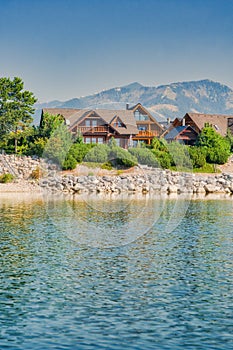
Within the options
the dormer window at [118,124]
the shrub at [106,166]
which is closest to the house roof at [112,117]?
the dormer window at [118,124]

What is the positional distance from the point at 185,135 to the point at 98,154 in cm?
2013

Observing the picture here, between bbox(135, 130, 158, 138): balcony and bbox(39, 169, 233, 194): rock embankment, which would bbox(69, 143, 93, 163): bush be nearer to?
bbox(39, 169, 233, 194): rock embankment

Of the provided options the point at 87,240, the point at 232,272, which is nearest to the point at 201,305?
the point at 232,272

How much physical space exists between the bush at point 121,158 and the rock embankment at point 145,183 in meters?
1.85

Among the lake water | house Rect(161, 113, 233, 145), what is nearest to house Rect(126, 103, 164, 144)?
house Rect(161, 113, 233, 145)

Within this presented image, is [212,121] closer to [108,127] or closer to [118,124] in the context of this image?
[118,124]

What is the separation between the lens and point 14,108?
67.0 meters

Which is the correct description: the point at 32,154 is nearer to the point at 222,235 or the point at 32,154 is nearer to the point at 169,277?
the point at 222,235

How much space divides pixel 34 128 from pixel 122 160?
1081 centimetres

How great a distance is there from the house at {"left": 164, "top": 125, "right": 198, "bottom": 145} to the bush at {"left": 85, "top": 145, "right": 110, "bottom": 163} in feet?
58.5

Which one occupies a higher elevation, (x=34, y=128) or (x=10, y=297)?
(x=34, y=128)

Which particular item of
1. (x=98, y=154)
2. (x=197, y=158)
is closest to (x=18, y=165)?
(x=98, y=154)

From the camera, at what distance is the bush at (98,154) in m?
66.9

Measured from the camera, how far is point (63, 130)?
66250mm
